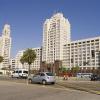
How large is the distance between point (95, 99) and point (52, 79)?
1954 cm

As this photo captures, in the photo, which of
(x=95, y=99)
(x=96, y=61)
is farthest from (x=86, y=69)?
(x=95, y=99)

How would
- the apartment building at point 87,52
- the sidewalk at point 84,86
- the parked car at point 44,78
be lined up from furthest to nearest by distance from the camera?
the apartment building at point 87,52
the parked car at point 44,78
the sidewalk at point 84,86

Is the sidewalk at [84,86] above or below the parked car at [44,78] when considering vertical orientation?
below

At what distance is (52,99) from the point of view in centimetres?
1750

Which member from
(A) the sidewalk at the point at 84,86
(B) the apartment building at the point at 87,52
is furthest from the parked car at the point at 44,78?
(B) the apartment building at the point at 87,52

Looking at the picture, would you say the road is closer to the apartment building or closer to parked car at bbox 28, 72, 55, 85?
parked car at bbox 28, 72, 55, 85

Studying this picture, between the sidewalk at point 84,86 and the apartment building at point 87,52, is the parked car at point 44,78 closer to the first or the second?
the sidewalk at point 84,86

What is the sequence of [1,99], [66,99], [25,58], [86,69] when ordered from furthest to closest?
[86,69]
[25,58]
[66,99]
[1,99]

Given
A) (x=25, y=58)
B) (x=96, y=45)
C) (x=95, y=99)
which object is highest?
(x=96, y=45)

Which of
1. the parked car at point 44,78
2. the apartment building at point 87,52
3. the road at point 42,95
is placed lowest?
the road at point 42,95

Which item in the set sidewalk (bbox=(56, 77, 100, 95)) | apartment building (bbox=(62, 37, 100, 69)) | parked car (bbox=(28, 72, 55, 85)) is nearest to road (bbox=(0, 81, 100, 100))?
sidewalk (bbox=(56, 77, 100, 95))

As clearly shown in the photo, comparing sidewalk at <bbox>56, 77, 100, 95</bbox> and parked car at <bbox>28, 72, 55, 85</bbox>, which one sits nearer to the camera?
sidewalk at <bbox>56, 77, 100, 95</bbox>

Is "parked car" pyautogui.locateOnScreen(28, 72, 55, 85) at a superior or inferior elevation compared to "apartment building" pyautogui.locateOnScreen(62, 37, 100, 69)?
inferior

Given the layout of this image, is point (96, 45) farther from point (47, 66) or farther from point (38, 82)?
point (38, 82)
